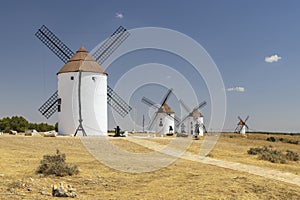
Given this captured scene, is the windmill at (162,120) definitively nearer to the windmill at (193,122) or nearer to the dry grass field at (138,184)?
the windmill at (193,122)

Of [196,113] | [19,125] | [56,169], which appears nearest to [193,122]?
[196,113]

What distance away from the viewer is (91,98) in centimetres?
3169

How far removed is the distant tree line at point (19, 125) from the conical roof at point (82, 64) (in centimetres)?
1388

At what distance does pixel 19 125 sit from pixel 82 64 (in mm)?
17209

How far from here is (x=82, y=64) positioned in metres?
32.2

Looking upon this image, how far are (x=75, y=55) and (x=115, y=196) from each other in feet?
83.3

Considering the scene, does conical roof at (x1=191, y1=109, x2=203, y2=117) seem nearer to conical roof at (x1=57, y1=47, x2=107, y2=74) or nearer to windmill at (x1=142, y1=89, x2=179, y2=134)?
windmill at (x1=142, y1=89, x2=179, y2=134)

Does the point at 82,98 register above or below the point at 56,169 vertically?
above

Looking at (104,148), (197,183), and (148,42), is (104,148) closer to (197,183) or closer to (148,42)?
(148,42)

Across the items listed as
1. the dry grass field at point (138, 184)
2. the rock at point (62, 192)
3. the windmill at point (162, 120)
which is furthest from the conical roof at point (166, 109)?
the rock at point (62, 192)

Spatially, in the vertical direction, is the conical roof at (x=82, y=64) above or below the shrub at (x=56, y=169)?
above

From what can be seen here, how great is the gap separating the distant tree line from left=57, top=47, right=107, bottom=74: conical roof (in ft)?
45.5

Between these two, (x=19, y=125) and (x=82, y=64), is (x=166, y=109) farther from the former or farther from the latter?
(x=82, y=64)

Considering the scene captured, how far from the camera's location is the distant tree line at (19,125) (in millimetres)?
43819
